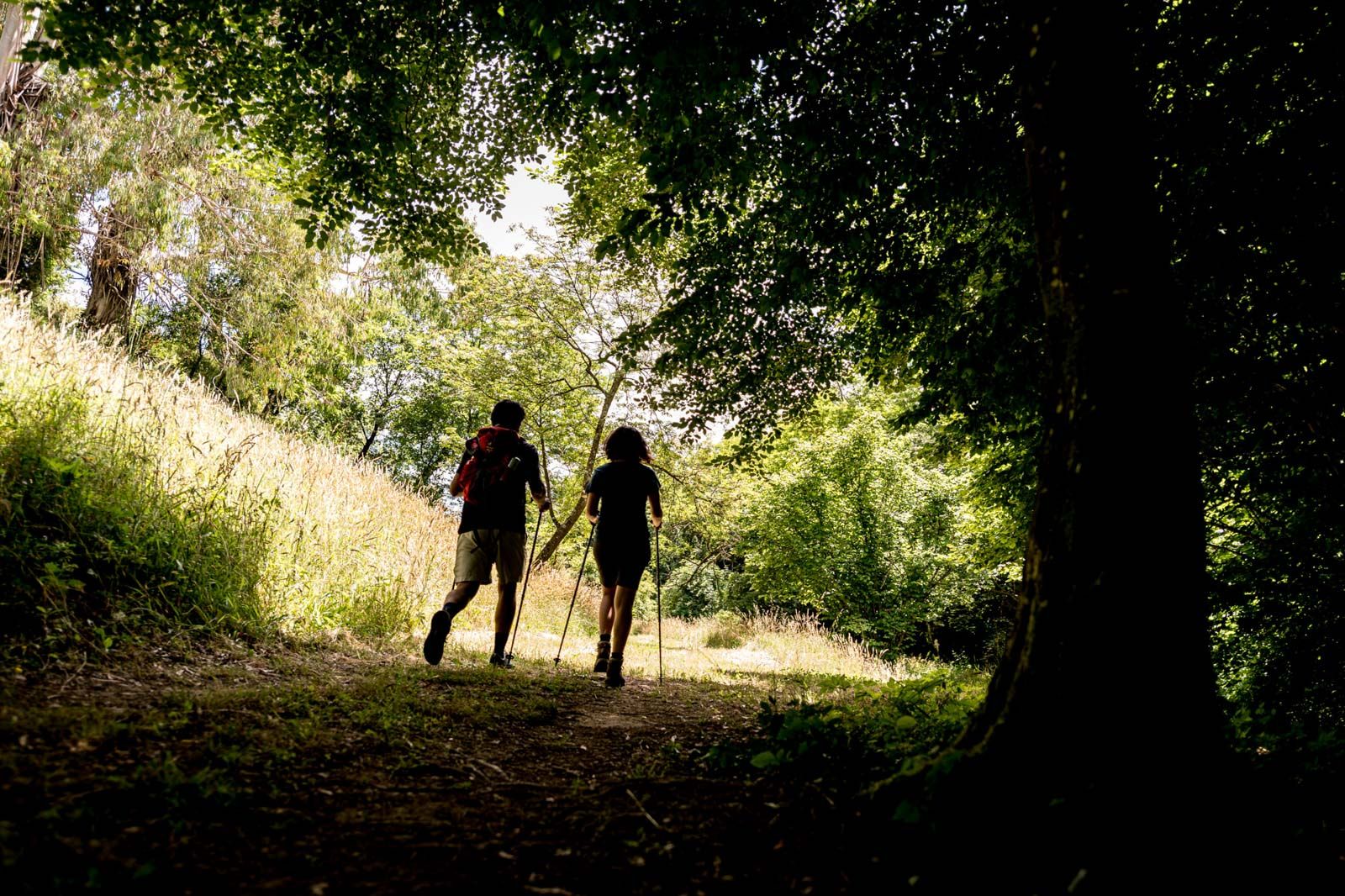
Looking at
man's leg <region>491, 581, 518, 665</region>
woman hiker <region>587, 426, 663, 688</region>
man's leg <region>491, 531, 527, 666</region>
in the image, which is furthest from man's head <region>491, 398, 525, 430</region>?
man's leg <region>491, 581, 518, 665</region>

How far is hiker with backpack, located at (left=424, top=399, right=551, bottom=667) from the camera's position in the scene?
5164mm

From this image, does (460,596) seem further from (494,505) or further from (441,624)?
(494,505)

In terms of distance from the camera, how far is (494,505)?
523cm

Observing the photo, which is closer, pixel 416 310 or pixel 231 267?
pixel 231 267

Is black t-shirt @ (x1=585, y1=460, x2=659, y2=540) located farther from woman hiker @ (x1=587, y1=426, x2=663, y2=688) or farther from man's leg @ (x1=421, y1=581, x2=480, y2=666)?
man's leg @ (x1=421, y1=581, x2=480, y2=666)

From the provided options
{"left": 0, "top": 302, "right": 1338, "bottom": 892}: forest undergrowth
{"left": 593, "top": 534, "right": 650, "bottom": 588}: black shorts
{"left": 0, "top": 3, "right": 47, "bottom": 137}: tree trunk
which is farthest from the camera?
{"left": 0, "top": 3, "right": 47, "bottom": 137}: tree trunk

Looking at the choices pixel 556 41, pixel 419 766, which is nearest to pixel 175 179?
pixel 556 41

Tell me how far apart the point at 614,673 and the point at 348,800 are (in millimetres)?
3364

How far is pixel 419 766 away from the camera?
246 cm

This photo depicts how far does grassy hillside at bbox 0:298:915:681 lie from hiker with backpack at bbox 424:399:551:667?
4.54 feet

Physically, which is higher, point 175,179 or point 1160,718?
point 175,179

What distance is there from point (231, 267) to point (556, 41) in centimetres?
1086

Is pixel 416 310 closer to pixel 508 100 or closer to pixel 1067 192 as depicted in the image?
pixel 508 100

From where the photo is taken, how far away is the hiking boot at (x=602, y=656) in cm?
598
